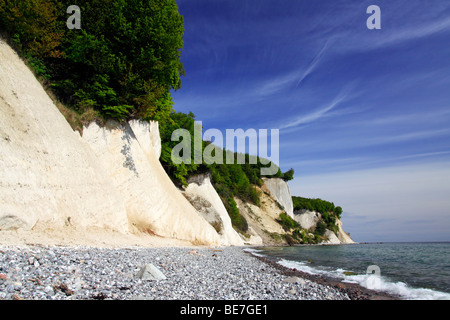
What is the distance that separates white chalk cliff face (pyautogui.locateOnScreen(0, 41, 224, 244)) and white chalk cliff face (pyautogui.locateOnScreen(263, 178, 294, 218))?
5872 centimetres

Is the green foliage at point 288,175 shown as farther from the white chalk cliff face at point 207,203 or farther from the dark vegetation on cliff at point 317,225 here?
the white chalk cliff face at point 207,203

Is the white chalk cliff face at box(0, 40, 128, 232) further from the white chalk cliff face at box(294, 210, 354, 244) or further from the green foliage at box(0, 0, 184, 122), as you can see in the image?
the white chalk cliff face at box(294, 210, 354, 244)

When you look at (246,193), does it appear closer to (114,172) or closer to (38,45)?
(114,172)

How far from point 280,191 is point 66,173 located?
7070 cm

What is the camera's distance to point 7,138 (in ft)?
34.3

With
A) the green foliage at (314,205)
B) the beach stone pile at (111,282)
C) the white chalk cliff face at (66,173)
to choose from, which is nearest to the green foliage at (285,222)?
the green foliage at (314,205)

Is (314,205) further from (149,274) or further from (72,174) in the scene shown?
(149,274)

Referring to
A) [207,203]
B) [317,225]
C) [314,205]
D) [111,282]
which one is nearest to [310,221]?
[317,225]

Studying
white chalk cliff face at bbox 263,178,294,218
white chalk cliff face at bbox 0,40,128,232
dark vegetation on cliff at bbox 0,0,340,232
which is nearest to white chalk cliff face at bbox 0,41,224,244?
white chalk cliff face at bbox 0,40,128,232

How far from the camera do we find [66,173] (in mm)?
12672

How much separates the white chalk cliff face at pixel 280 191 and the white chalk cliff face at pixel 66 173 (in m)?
58.7

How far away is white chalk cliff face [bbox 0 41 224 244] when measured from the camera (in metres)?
10.2

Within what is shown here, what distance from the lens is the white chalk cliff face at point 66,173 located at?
10.2 metres
